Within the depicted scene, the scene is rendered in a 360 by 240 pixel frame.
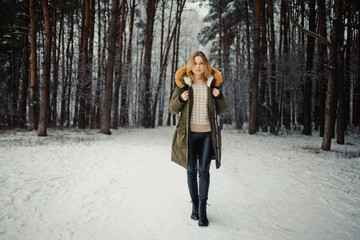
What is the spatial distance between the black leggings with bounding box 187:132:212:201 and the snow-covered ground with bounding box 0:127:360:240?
1.60 feet

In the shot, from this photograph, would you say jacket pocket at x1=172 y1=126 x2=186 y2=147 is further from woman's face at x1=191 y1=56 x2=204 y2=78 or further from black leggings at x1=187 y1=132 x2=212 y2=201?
woman's face at x1=191 y1=56 x2=204 y2=78

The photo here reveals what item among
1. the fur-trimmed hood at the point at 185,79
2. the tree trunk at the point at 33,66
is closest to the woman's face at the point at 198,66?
the fur-trimmed hood at the point at 185,79

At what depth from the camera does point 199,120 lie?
2479mm

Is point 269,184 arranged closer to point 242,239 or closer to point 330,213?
point 330,213

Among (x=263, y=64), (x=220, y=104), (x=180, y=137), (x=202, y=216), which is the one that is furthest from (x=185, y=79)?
(x=263, y=64)

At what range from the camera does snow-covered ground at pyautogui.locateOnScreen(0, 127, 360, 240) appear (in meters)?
2.35

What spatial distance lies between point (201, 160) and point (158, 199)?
124 centimetres

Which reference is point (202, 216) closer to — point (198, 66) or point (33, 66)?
point (198, 66)

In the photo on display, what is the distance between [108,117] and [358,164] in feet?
33.0

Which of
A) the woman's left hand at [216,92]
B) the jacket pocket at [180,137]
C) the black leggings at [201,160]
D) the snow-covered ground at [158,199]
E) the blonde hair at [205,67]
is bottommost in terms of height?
the snow-covered ground at [158,199]

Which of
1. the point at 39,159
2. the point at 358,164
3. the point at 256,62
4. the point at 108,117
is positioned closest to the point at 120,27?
the point at 108,117

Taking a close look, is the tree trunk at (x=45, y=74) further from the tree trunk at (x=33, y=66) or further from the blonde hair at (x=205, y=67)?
the blonde hair at (x=205, y=67)

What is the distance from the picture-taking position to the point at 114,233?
2.29m

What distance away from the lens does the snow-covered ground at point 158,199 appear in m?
2.35
